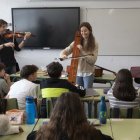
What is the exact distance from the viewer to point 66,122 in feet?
5.90

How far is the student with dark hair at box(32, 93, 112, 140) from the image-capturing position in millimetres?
1772

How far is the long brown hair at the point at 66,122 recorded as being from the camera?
1781 millimetres

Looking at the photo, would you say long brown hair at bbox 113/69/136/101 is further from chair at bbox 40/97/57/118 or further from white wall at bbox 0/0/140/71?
white wall at bbox 0/0/140/71

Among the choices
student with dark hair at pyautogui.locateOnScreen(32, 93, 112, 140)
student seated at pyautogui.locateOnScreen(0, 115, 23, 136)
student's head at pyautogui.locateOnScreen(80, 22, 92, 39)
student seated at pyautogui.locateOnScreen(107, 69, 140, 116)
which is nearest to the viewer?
student with dark hair at pyautogui.locateOnScreen(32, 93, 112, 140)

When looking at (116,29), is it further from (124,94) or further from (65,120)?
(65,120)

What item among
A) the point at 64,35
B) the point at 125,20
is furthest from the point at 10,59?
the point at 125,20

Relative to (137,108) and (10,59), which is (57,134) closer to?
(137,108)

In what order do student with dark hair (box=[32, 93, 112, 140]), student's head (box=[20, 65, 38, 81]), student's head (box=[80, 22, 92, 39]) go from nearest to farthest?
student with dark hair (box=[32, 93, 112, 140])
student's head (box=[20, 65, 38, 81])
student's head (box=[80, 22, 92, 39])

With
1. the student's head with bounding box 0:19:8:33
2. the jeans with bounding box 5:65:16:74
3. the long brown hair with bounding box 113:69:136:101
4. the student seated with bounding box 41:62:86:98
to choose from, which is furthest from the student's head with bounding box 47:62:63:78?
the jeans with bounding box 5:65:16:74

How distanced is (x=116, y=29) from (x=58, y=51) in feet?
4.64

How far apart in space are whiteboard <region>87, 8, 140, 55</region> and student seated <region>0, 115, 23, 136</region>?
4.66 metres

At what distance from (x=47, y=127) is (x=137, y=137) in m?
0.84

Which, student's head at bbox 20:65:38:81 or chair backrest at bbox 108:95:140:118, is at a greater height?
student's head at bbox 20:65:38:81

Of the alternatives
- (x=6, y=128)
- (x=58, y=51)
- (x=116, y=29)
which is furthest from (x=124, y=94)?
(x=58, y=51)
